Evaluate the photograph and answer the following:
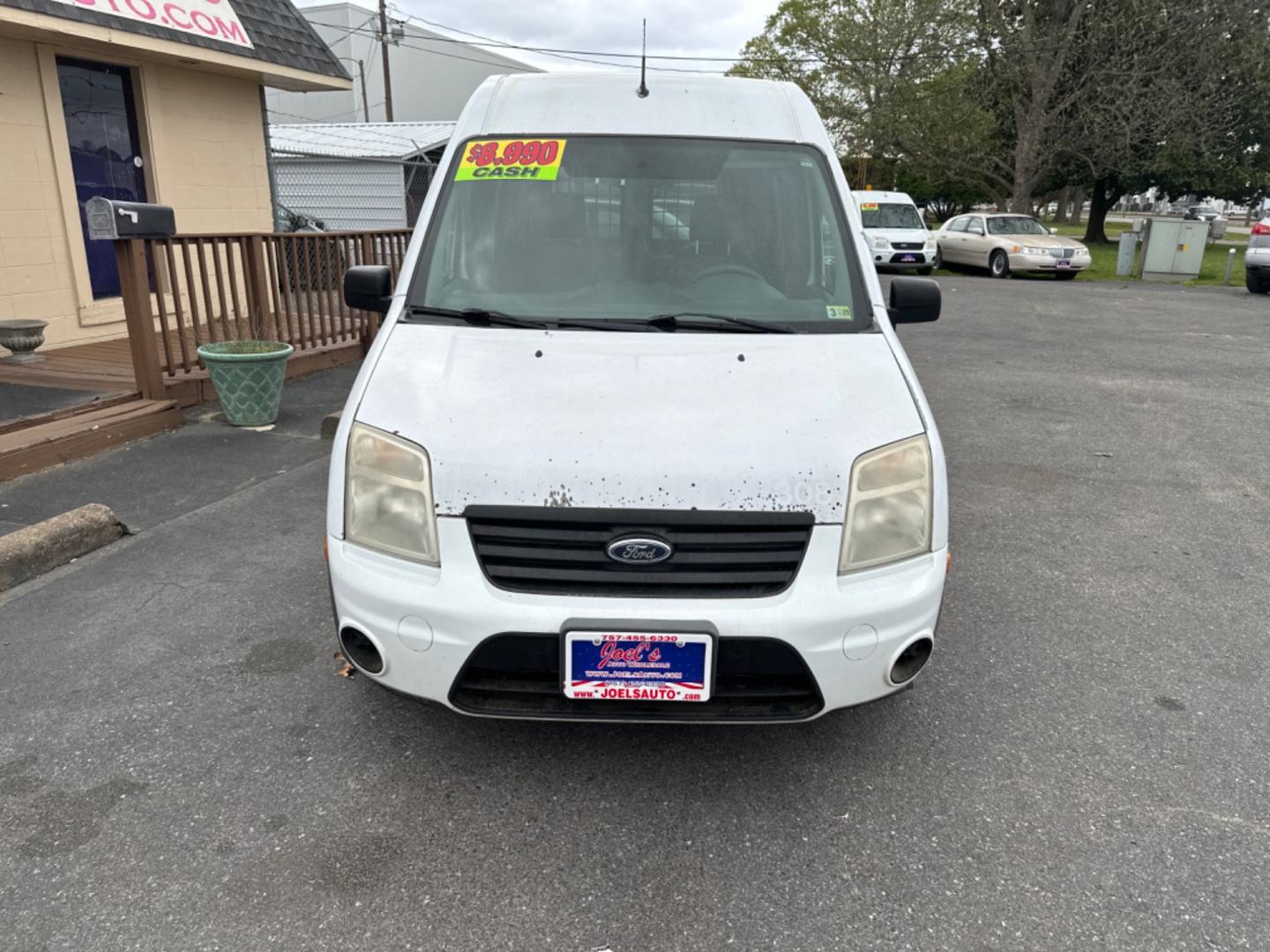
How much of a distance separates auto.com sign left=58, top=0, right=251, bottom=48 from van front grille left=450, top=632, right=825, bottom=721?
7.36m

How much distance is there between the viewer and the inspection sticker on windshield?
3.52 m

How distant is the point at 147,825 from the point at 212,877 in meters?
0.33

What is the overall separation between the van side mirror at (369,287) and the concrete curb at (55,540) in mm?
1900

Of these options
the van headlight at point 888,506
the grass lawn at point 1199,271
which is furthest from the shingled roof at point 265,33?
the grass lawn at point 1199,271

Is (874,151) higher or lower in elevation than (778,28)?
lower

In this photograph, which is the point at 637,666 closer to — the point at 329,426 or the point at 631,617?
the point at 631,617

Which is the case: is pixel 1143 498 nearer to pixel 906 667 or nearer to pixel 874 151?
pixel 906 667

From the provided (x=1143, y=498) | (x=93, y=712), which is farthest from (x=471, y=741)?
(x=1143, y=498)

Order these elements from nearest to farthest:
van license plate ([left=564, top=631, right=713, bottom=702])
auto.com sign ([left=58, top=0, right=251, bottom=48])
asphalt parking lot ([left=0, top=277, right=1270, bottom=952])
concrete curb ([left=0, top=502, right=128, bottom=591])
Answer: asphalt parking lot ([left=0, top=277, right=1270, bottom=952]), van license plate ([left=564, top=631, right=713, bottom=702]), concrete curb ([left=0, top=502, right=128, bottom=591]), auto.com sign ([left=58, top=0, right=251, bottom=48])

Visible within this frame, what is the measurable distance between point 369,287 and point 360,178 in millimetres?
19536

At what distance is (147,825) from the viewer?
2.55 meters

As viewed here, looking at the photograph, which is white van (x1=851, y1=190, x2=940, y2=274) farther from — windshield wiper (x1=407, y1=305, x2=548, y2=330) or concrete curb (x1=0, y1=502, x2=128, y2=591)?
windshield wiper (x1=407, y1=305, x2=548, y2=330)

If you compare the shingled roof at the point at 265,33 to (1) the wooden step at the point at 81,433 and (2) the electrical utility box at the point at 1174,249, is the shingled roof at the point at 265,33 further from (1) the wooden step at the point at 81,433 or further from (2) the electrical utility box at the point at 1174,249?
(2) the electrical utility box at the point at 1174,249

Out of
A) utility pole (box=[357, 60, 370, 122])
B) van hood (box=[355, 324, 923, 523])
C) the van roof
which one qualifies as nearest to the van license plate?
van hood (box=[355, 324, 923, 523])
